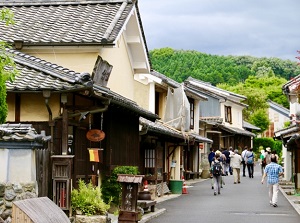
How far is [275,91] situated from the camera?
98938 mm

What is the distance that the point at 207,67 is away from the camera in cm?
13275

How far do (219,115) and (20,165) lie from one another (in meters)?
51.6

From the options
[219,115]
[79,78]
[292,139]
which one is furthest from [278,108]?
[79,78]

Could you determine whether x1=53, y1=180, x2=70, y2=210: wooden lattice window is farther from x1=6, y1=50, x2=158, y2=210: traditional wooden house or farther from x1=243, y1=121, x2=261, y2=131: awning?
x1=243, y1=121, x2=261, y2=131: awning

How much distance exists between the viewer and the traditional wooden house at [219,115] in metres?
59.6

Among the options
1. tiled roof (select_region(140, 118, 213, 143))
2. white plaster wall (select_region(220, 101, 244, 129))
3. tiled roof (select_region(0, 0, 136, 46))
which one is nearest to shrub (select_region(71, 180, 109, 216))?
tiled roof (select_region(0, 0, 136, 46))

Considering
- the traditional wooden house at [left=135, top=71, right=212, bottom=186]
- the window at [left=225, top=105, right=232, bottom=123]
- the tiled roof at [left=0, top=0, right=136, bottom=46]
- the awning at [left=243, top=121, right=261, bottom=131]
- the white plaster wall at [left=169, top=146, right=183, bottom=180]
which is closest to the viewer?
the tiled roof at [left=0, top=0, right=136, bottom=46]

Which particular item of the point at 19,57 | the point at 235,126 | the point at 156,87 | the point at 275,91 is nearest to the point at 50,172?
the point at 19,57

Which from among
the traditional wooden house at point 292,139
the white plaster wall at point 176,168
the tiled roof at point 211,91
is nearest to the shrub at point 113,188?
the traditional wooden house at point 292,139

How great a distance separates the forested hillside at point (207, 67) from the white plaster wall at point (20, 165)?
10509 cm

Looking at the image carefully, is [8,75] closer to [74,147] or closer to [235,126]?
[74,147]

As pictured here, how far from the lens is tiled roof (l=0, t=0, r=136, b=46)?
2072 cm

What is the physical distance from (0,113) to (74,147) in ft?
15.9

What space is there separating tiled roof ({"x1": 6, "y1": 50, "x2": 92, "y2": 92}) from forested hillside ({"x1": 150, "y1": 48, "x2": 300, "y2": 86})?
3966 inches
